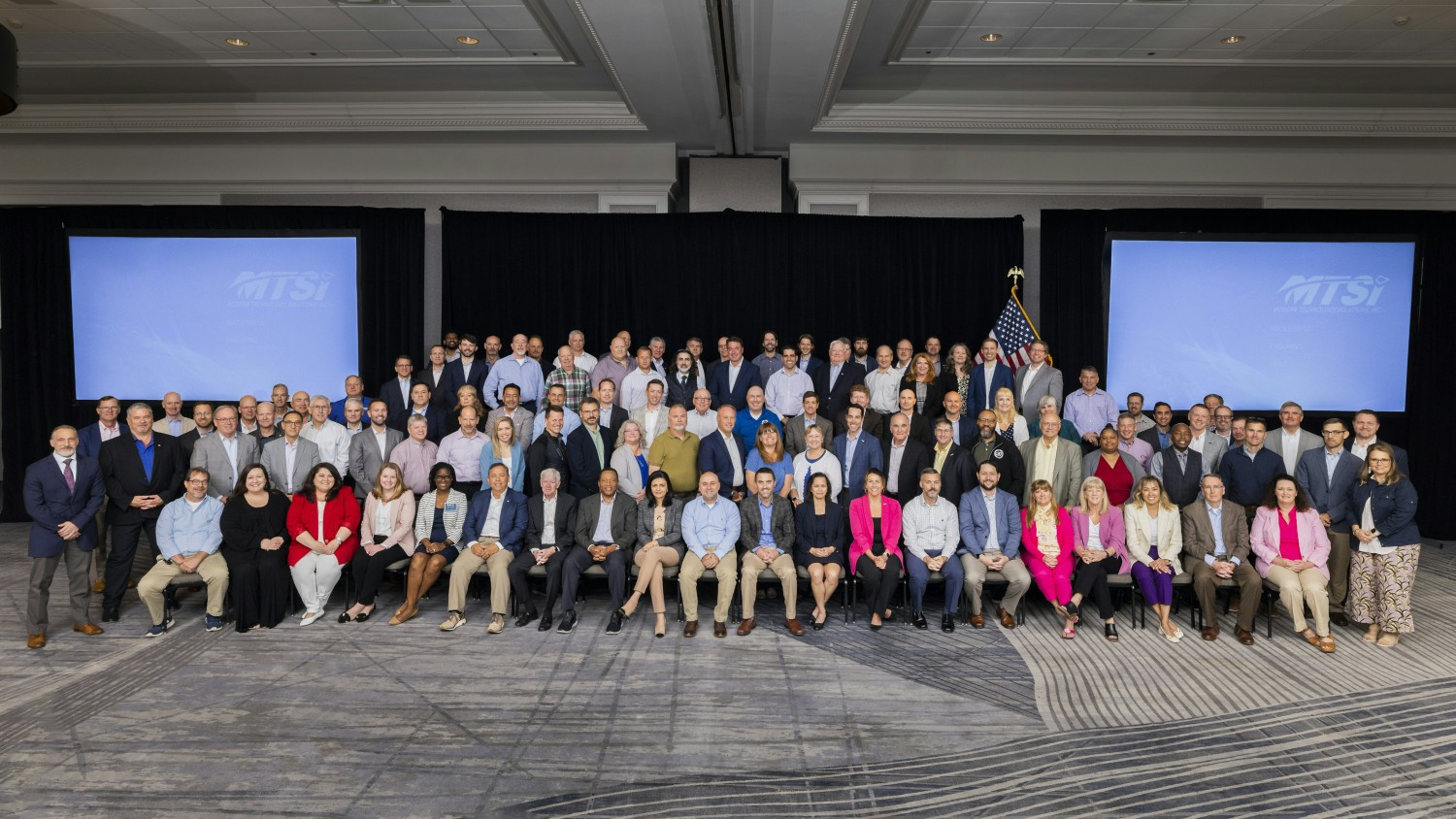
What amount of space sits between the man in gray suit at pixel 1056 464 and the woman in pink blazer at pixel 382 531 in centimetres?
432

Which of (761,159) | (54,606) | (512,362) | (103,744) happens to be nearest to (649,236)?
(761,159)

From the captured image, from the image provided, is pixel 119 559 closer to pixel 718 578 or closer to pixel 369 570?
pixel 369 570

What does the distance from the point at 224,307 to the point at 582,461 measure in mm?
5093

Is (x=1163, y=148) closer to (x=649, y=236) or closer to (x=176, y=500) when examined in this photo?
(x=649, y=236)

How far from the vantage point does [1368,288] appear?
8.88 meters

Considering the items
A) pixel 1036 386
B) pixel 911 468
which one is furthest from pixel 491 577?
pixel 1036 386

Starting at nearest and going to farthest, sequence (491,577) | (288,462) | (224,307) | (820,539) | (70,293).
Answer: (491,577) < (820,539) < (288,462) < (224,307) < (70,293)

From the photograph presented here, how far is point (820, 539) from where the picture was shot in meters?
6.00

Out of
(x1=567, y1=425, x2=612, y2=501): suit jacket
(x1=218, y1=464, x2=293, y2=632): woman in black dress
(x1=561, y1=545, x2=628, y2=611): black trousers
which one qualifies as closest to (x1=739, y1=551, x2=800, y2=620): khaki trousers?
(x1=561, y1=545, x2=628, y2=611): black trousers

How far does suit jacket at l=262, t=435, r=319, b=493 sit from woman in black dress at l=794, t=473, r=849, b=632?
3.50 meters

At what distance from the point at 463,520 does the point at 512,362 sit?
2144mm

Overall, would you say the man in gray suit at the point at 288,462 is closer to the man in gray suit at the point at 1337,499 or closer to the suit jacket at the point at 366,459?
the suit jacket at the point at 366,459

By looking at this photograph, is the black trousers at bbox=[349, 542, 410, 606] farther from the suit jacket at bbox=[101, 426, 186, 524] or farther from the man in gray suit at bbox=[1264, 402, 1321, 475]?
the man in gray suit at bbox=[1264, 402, 1321, 475]

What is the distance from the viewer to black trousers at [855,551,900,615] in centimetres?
580
